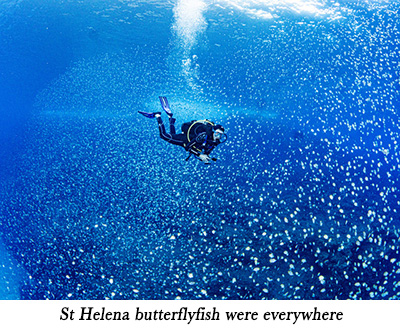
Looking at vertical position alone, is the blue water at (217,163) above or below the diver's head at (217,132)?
below

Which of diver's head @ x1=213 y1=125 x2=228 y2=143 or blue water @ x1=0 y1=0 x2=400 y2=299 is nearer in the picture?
diver's head @ x1=213 y1=125 x2=228 y2=143

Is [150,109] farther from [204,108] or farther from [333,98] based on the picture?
[333,98]

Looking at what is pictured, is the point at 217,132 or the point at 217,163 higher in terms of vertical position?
the point at 217,132

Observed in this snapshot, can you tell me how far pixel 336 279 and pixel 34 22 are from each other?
12006 millimetres

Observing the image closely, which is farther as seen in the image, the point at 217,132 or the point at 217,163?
the point at 217,163

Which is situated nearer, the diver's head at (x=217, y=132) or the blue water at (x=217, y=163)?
the diver's head at (x=217, y=132)

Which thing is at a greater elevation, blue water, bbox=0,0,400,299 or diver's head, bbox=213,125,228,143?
diver's head, bbox=213,125,228,143

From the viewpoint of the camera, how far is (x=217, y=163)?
538 centimetres

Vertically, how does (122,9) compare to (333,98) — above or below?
above

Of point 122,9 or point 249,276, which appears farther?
point 122,9

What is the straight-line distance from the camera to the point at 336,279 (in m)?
4.46

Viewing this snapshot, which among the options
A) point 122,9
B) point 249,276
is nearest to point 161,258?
point 249,276

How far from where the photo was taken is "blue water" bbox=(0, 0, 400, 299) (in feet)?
15.1

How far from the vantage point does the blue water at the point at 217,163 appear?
4.60 meters
